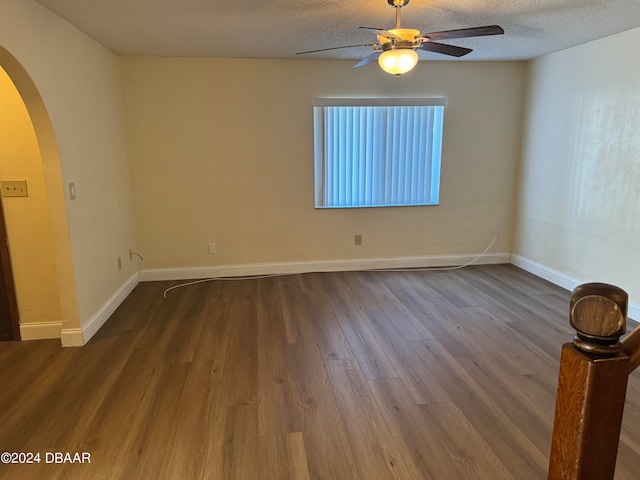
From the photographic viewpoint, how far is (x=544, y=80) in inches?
185

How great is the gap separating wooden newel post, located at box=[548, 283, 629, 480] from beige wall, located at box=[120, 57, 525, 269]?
14.1 ft

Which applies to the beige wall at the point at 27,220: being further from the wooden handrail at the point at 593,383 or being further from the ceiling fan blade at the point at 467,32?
the wooden handrail at the point at 593,383

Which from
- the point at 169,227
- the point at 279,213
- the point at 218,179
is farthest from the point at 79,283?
the point at 279,213

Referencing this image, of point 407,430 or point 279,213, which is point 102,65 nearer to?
point 279,213

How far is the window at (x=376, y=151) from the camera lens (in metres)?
4.86

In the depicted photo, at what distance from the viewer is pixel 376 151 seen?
4945mm

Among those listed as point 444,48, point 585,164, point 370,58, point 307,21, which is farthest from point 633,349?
point 585,164

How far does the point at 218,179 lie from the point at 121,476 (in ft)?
11.1

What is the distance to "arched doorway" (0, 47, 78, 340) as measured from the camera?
2967 millimetres

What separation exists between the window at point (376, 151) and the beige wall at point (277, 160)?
11cm

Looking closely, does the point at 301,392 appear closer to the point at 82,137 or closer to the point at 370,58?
the point at 370,58

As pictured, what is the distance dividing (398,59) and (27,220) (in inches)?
119

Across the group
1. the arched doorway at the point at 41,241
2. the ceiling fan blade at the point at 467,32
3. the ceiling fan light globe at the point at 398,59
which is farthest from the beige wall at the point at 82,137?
the ceiling fan blade at the point at 467,32

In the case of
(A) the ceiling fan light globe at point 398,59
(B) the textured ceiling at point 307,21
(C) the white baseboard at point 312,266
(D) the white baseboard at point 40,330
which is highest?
(B) the textured ceiling at point 307,21
